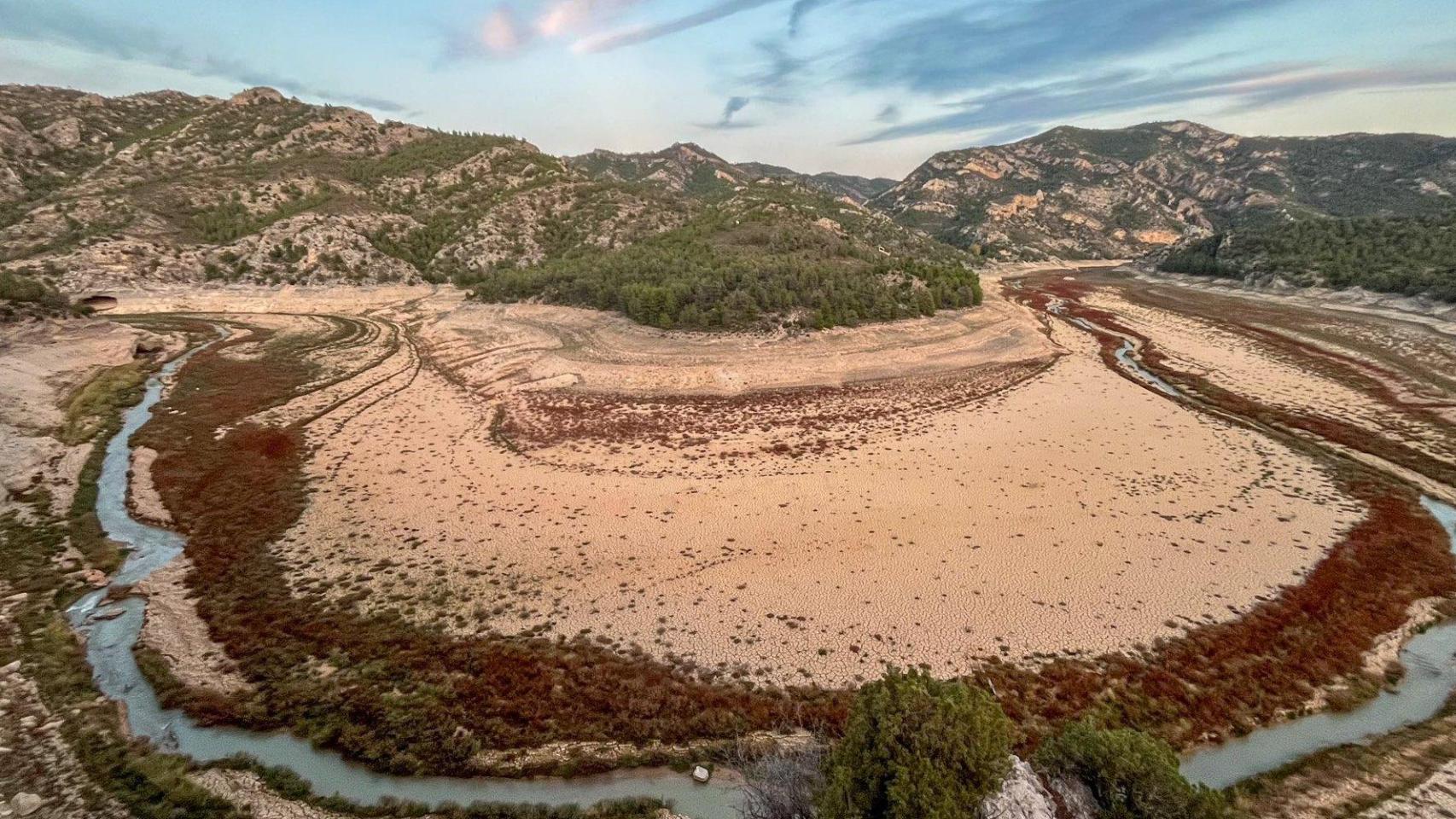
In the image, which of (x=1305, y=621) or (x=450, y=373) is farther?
(x=450, y=373)

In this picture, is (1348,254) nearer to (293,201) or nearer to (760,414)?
(760,414)

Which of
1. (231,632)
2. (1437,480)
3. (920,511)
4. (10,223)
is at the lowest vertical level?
(1437,480)

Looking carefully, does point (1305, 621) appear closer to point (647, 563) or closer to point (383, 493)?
point (647, 563)

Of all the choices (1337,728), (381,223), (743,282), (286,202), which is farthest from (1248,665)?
(286,202)

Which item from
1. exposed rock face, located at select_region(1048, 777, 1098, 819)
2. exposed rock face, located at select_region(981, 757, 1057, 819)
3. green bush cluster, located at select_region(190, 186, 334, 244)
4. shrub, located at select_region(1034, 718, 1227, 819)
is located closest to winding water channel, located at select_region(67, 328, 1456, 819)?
shrub, located at select_region(1034, 718, 1227, 819)

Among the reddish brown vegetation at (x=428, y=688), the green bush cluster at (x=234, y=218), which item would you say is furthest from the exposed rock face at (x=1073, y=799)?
the green bush cluster at (x=234, y=218)

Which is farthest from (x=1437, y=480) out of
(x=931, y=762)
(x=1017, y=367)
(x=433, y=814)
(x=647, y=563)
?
(x=433, y=814)

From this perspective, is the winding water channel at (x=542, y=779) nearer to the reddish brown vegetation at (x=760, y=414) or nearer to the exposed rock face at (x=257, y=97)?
the reddish brown vegetation at (x=760, y=414)
